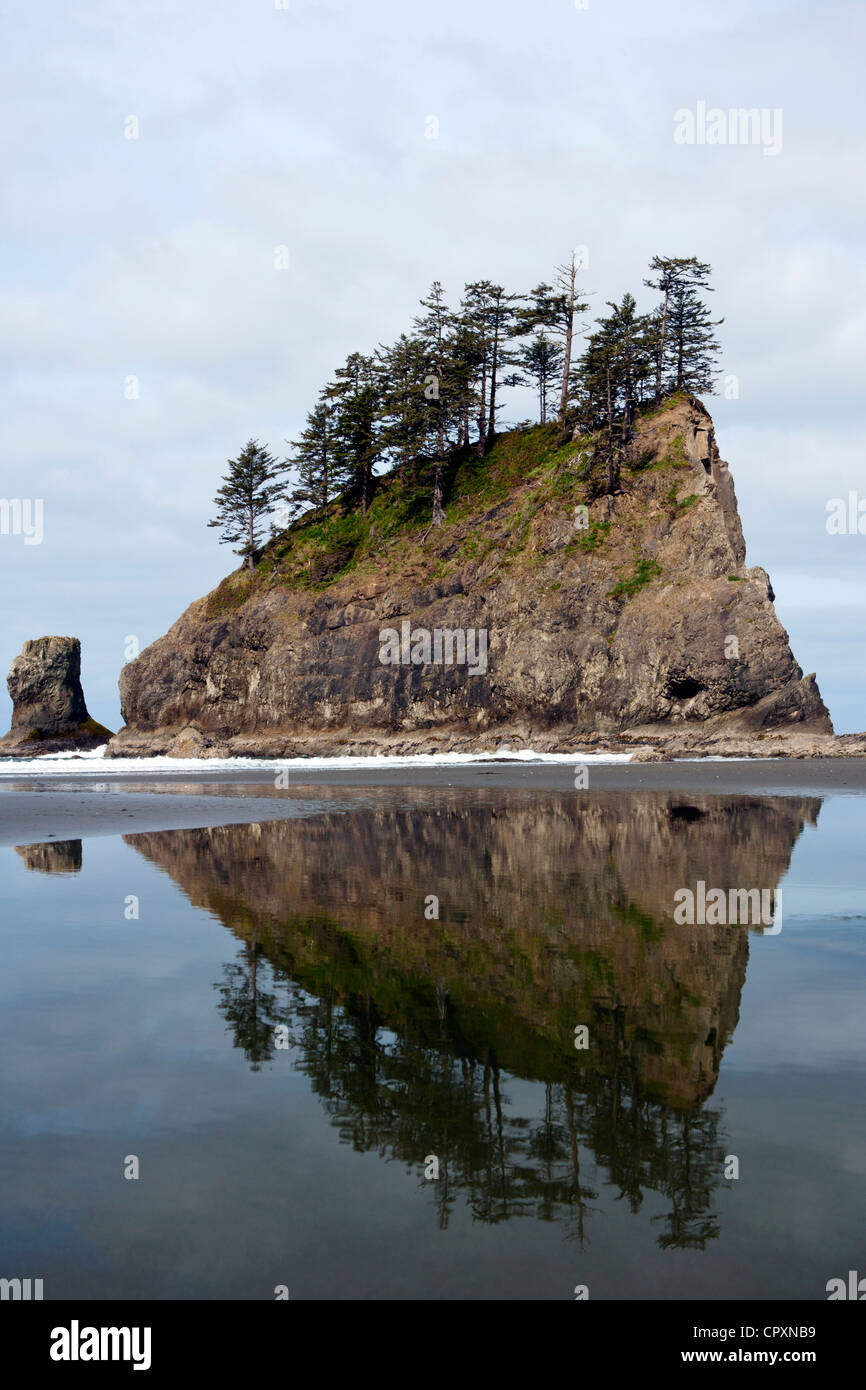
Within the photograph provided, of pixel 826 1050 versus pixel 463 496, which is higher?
pixel 463 496

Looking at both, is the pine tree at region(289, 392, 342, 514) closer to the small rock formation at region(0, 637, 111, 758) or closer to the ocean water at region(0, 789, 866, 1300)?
the small rock formation at region(0, 637, 111, 758)

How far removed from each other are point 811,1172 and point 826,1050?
2.21m

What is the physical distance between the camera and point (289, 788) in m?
40.9

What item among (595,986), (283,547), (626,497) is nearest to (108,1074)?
(595,986)

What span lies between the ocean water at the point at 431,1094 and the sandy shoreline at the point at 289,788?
13265mm

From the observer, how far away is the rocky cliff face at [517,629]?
60531 millimetres

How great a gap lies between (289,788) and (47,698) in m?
76.0

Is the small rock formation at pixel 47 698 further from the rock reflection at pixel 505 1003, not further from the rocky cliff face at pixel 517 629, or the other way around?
the rock reflection at pixel 505 1003

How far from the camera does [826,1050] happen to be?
24.3 feet

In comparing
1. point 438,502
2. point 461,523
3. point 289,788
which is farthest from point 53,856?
point 438,502

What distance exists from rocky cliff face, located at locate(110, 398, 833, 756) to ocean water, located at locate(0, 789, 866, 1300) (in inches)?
1884

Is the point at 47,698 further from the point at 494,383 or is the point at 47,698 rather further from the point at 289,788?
the point at 289,788
